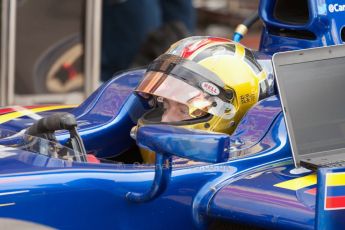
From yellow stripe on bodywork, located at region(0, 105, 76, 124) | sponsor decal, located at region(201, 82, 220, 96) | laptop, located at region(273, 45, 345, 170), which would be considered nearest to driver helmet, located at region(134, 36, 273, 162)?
sponsor decal, located at region(201, 82, 220, 96)

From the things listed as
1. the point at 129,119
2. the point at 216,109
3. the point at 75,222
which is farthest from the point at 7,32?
the point at 75,222

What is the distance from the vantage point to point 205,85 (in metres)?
3.73

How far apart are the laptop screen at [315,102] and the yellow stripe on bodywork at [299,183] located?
0.09 metres

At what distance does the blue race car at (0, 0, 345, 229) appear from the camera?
3125 mm

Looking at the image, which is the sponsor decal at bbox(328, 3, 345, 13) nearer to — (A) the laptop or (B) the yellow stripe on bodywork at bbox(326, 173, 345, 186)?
(A) the laptop

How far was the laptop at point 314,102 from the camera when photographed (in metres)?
3.40

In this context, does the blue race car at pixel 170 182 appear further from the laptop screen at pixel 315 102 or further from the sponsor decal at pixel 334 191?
the laptop screen at pixel 315 102

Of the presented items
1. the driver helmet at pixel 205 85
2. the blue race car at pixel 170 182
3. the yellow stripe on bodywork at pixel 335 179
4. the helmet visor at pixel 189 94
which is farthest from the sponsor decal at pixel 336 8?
the yellow stripe on bodywork at pixel 335 179

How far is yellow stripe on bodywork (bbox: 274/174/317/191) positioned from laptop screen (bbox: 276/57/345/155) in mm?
93

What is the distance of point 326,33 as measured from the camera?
13.7 feet

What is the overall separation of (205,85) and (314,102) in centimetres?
45

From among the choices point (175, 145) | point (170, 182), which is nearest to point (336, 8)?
point (170, 182)

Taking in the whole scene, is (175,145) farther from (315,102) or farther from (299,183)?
(315,102)

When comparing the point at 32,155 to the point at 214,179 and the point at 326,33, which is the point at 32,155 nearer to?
the point at 214,179
